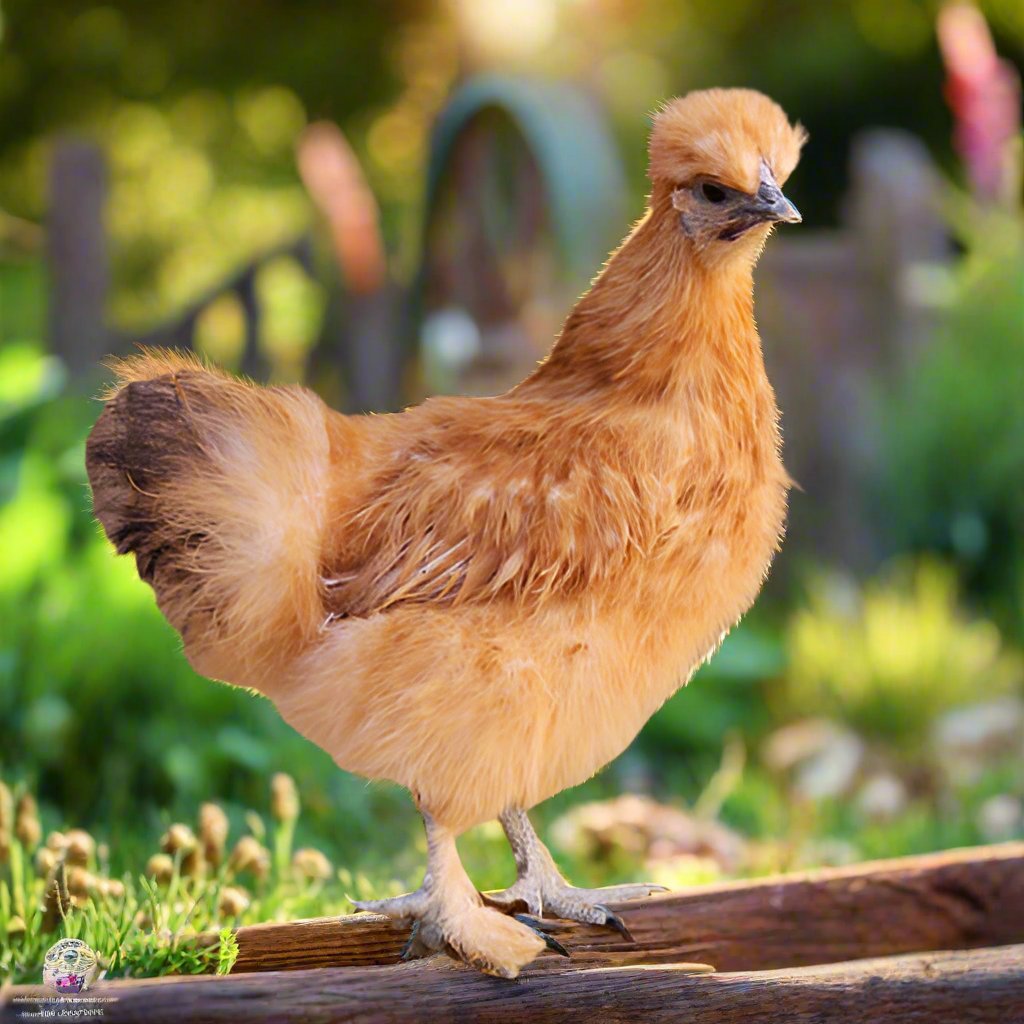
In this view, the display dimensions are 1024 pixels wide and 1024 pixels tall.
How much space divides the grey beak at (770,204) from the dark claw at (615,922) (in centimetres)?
96

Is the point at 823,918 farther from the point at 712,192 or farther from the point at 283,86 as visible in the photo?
the point at 283,86

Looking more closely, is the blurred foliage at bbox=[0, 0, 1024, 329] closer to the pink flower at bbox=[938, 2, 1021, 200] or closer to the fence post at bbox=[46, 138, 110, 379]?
the fence post at bbox=[46, 138, 110, 379]

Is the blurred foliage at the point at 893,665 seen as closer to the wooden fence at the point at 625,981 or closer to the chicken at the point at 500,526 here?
the wooden fence at the point at 625,981

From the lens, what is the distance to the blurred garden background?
278 centimetres

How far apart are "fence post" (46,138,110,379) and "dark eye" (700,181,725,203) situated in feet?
13.2

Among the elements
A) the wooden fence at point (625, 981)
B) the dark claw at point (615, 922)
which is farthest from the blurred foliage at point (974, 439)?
the dark claw at point (615, 922)

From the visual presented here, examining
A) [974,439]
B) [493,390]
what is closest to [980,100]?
[974,439]

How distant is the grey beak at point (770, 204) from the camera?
1.43 meters

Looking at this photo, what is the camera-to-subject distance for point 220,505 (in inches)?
59.9

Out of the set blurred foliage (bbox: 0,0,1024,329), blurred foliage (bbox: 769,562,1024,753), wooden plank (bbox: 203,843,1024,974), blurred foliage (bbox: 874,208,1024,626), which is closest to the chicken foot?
wooden plank (bbox: 203,843,1024,974)

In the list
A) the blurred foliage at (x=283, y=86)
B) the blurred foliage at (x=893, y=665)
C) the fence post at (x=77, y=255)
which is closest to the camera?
the blurred foliage at (x=893, y=665)

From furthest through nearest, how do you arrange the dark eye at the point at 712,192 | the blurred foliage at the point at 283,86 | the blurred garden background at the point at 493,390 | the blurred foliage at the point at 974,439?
the blurred foliage at the point at 283,86
the blurred foliage at the point at 974,439
the blurred garden background at the point at 493,390
the dark eye at the point at 712,192

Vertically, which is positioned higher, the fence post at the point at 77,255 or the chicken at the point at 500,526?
the fence post at the point at 77,255

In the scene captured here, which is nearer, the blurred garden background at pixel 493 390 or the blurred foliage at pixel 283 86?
the blurred garden background at pixel 493 390
